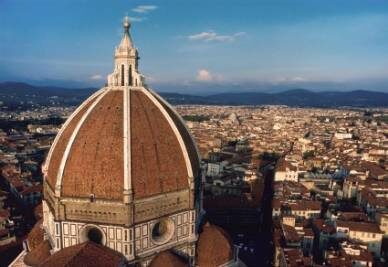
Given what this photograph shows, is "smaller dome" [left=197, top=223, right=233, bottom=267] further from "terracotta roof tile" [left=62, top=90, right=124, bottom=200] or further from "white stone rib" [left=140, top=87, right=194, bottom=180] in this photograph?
"terracotta roof tile" [left=62, top=90, right=124, bottom=200]

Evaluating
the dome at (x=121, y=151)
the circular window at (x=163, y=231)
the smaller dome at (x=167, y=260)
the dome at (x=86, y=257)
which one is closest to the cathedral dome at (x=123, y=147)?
the dome at (x=121, y=151)

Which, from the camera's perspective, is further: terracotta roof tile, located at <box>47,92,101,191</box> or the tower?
terracotta roof tile, located at <box>47,92,101,191</box>

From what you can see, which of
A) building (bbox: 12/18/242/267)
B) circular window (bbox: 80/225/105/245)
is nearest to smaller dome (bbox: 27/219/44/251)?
building (bbox: 12/18/242/267)

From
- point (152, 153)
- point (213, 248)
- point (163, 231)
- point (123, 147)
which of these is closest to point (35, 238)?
point (163, 231)

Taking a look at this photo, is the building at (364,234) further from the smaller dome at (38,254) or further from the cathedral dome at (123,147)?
the smaller dome at (38,254)

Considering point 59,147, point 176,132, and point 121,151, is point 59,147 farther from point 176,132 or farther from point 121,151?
point 176,132

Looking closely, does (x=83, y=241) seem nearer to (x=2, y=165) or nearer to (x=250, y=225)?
(x=250, y=225)

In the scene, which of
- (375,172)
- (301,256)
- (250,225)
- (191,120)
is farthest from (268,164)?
(191,120)
